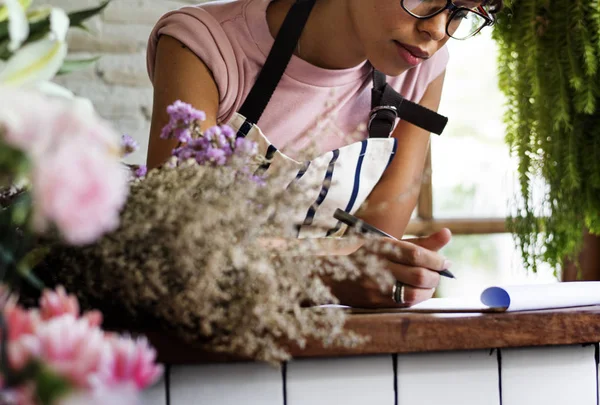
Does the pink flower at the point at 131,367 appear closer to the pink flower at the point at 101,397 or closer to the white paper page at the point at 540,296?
the pink flower at the point at 101,397

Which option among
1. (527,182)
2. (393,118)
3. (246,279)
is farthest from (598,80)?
(246,279)

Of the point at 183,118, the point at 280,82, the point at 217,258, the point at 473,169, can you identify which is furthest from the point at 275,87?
the point at 473,169

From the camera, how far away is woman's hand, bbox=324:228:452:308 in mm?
773

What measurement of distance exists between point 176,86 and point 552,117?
3.48 feet

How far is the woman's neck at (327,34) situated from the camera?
126 cm

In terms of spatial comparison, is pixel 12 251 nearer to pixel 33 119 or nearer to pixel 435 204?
pixel 33 119

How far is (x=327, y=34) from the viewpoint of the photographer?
50.3 inches

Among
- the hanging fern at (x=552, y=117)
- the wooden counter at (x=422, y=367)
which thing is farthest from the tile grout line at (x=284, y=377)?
the hanging fern at (x=552, y=117)

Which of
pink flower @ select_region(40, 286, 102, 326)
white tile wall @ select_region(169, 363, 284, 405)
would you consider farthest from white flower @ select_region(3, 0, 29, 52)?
white tile wall @ select_region(169, 363, 284, 405)

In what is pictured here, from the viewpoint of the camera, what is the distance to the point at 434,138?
3008mm

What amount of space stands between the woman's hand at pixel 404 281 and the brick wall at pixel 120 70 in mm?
1462

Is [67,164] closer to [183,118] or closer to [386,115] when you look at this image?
[183,118]

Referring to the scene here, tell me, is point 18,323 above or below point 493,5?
below

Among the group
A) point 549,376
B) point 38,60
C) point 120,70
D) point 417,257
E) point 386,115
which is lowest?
point 549,376
